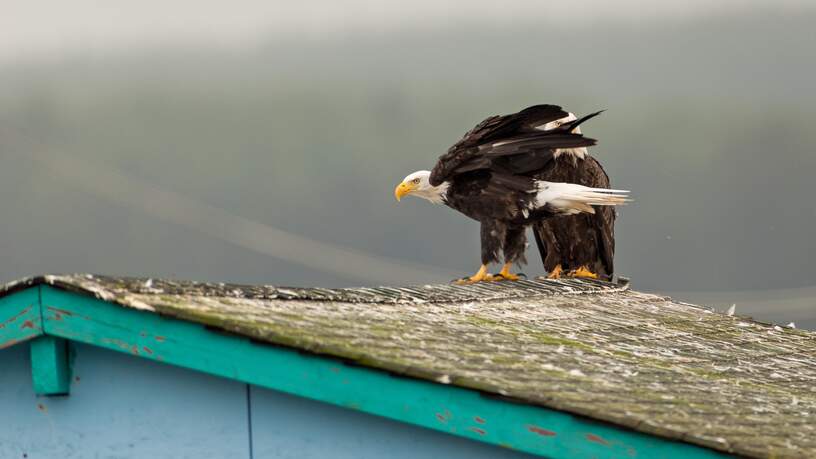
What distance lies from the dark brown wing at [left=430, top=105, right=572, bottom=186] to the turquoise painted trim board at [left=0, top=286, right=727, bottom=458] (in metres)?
5.25

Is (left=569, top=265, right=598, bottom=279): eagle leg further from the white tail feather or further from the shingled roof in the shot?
the shingled roof

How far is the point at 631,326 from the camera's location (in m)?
7.76

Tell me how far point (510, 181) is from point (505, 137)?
0.34m

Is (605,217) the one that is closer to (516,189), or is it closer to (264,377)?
(516,189)

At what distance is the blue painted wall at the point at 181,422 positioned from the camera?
5.27 meters

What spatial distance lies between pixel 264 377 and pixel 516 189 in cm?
548

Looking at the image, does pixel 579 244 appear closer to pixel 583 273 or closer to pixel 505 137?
pixel 583 273

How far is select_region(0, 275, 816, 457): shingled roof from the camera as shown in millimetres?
4973

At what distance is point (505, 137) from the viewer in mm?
10188

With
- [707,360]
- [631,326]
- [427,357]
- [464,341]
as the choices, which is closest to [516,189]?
Answer: [631,326]

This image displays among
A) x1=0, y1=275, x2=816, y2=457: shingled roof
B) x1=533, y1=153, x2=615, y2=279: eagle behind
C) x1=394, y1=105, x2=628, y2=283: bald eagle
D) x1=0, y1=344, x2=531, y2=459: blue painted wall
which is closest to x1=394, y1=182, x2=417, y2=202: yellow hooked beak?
x1=394, y1=105, x2=628, y2=283: bald eagle

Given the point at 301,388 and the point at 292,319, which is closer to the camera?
the point at 301,388

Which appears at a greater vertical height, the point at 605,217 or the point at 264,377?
the point at 605,217

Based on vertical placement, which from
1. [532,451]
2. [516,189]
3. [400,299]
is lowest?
[532,451]
